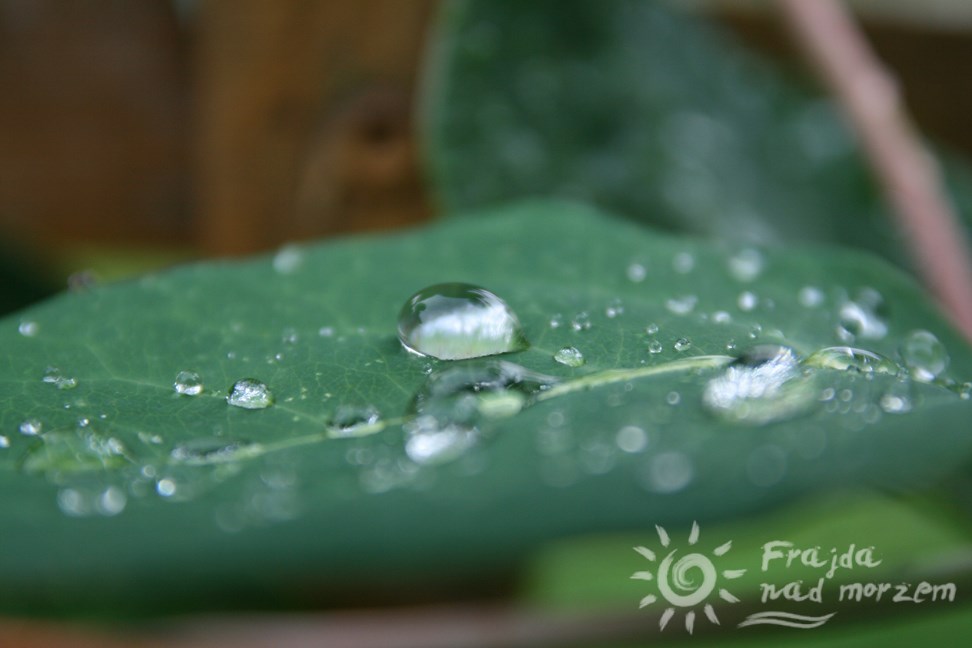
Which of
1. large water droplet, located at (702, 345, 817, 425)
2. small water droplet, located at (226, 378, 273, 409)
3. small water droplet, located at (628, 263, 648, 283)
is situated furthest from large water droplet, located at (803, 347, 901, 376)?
small water droplet, located at (226, 378, 273, 409)

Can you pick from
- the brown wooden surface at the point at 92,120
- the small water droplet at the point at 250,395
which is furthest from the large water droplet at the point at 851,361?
the brown wooden surface at the point at 92,120

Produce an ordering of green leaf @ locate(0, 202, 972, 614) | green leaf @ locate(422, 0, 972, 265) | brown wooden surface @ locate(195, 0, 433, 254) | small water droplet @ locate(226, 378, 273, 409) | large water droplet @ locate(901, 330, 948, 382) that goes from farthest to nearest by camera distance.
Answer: brown wooden surface @ locate(195, 0, 433, 254)
green leaf @ locate(422, 0, 972, 265)
large water droplet @ locate(901, 330, 948, 382)
small water droplet @ locate(226, 378, 273, 409)
green leaf @ locate(0, 202, 972, 614)

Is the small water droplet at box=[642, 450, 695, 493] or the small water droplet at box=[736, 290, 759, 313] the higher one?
the small water droplet at box=[736, 290, 759, 313]

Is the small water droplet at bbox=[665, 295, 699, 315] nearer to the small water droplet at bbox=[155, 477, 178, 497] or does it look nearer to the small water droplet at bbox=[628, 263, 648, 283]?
the small water droplet at bbox=[628, 263, 648, 283]

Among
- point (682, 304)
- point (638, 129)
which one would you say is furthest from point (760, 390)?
point (638, 129)

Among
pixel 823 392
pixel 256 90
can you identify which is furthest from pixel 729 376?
pixel 256 90

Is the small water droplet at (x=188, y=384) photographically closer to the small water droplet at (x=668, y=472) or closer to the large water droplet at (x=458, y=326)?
the large water droplet at (x=458, y=326)
